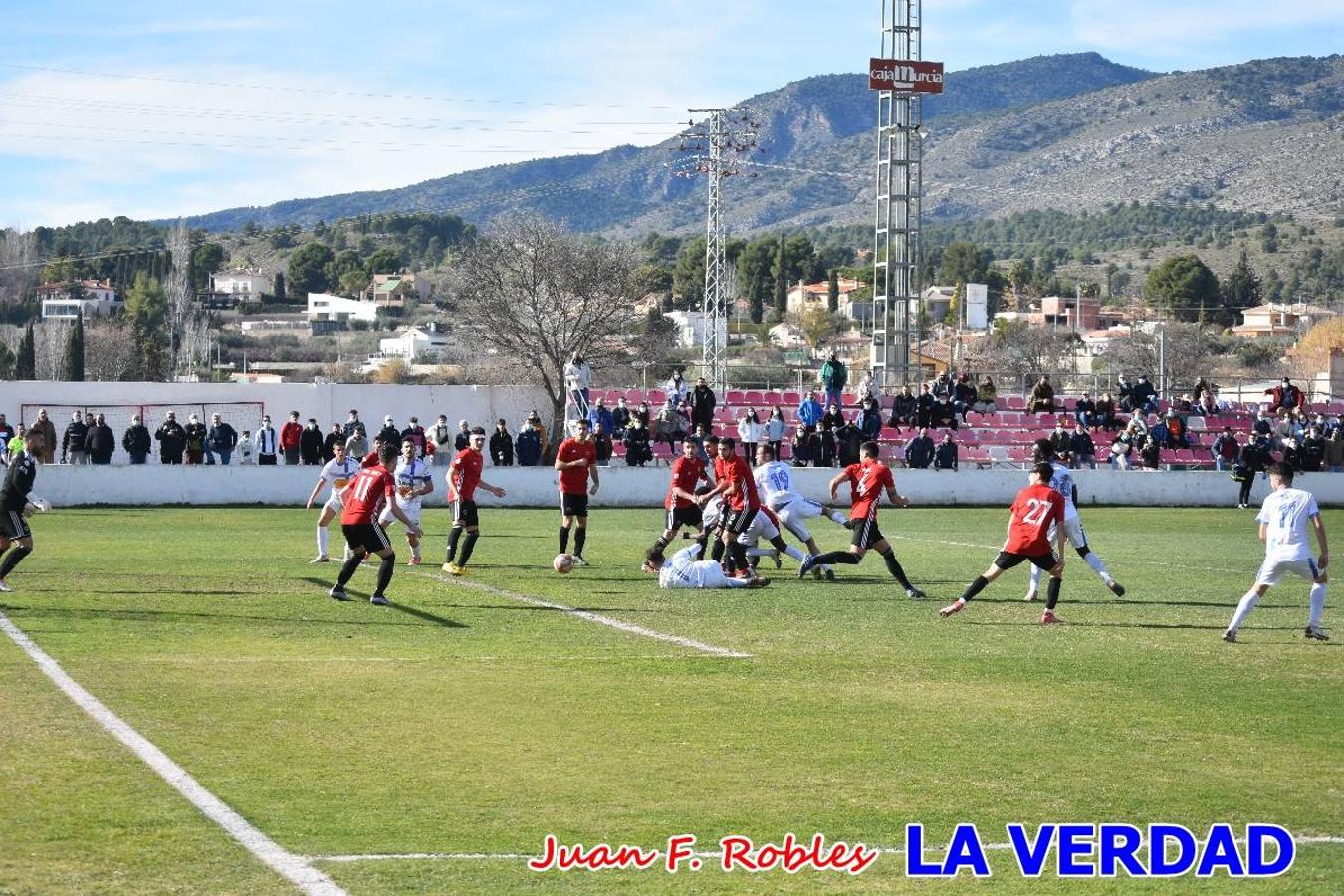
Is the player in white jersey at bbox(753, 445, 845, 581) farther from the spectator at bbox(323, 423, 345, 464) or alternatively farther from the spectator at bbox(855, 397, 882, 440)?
the spectator at bbox(855, 397, 882, 440)

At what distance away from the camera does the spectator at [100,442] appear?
4216cm

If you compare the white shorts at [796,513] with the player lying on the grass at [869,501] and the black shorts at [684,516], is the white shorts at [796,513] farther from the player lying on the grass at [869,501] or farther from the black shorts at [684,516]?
the player lying on the grass at [869,501]

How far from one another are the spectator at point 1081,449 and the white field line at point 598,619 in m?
25.7

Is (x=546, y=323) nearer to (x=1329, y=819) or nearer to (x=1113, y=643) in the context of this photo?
(x=1113, y=643)

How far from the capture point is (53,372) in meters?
101

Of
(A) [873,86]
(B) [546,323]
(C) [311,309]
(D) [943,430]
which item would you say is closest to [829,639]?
(D) [943,430]

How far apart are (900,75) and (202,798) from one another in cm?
4490

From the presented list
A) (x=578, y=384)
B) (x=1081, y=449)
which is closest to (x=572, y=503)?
(x=578, y=384)

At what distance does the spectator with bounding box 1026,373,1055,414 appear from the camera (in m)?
49.1

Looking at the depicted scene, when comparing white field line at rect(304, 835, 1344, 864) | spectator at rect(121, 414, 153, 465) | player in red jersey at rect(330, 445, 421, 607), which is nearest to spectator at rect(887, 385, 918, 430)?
spectator at rect(121, 414, 153, 465)

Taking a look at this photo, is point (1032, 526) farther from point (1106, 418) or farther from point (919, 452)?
point (1106, 418)

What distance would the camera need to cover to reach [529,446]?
44094 mm

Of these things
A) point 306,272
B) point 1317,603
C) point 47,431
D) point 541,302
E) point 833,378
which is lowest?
point 1317,603

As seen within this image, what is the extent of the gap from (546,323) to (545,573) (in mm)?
55602
